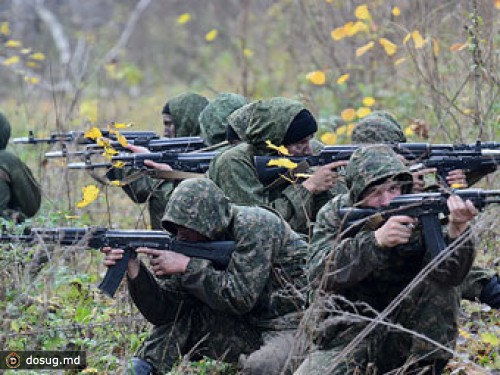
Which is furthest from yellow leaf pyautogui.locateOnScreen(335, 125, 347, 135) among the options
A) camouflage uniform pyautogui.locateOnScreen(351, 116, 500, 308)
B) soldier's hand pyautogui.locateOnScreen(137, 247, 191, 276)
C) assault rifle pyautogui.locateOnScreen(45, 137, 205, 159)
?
soldier's hand pyautogui.locateOnScreen(137, 247, 191, 276)

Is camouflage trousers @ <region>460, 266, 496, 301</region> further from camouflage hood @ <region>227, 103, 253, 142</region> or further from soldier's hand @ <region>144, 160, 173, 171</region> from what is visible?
soldier's hand @ <region>144, 160, 173, 171</region>

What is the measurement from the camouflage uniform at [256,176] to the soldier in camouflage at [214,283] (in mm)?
987

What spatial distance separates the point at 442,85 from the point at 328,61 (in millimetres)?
3691

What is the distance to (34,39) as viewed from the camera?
21969mm

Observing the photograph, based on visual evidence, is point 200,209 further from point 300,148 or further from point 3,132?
point 3,132

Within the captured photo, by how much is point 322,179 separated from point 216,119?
174 cm

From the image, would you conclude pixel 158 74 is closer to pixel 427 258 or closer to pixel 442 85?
pixel 442 85

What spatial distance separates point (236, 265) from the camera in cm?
567

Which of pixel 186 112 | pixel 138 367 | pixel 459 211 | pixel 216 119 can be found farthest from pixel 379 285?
pixel 186 112

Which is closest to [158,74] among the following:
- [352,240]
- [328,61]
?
[328,61]

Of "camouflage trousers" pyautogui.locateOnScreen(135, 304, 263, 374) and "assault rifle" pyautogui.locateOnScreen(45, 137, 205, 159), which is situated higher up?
"assault rifle" pyautogui.locateOnScreen(45, 137, 205, 159)

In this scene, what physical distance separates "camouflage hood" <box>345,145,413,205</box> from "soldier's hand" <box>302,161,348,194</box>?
1.59m

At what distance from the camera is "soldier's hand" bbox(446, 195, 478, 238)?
4.70 metres

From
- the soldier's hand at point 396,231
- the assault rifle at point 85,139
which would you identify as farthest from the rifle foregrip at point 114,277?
the assault rifle at point 85,139
